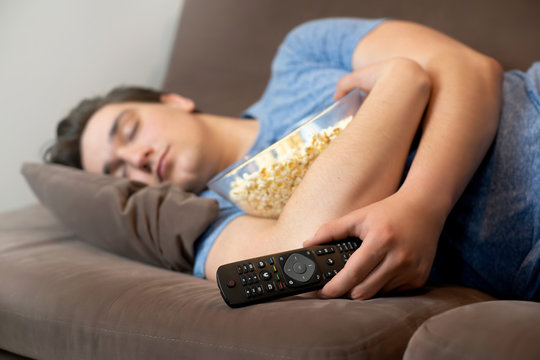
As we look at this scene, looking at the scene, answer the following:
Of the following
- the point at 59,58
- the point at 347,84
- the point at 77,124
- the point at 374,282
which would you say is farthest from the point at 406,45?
the point at 59,58

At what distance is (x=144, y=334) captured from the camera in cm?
55

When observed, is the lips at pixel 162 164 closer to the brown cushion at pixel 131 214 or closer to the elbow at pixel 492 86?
the brown cushion at pixel 131 214

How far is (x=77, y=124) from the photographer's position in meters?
1.31

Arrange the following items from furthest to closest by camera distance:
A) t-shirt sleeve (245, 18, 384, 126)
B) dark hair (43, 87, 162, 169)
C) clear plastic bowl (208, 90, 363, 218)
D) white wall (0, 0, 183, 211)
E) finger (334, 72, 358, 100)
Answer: white wall (0, 0, 183, 211)
dark hair (43, 87, 162, 169)
t-shirt sleeve (245, 18, 384, 126)
finger (334, 72, 358, 100)
clear plastic bowl (208, 90, 363, 218)

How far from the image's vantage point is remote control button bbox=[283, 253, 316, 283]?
53 cm

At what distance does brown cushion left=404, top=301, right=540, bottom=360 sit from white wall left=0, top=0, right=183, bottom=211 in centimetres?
140

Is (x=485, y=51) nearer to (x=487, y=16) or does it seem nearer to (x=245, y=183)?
(x=487, y=16)

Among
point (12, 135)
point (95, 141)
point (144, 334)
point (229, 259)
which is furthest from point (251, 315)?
point (12, 135)

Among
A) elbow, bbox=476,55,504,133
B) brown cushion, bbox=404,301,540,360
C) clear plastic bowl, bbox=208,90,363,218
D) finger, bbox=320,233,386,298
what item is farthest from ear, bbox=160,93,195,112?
brown cushion, bbox=404,301,540,360

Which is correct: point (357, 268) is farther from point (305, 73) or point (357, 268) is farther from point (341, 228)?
point (305, 73)

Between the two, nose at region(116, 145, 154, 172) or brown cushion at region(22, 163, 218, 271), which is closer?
brown cushion at region(22, 163, 218, 271)

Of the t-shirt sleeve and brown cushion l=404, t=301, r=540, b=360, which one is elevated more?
the t-shirt sleeve

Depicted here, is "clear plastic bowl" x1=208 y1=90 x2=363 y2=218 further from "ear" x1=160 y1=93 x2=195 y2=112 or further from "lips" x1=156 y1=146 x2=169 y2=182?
"ear" x1=160 y1=93 x2=195 y2=112

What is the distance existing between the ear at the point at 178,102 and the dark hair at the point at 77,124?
2 centimetres
